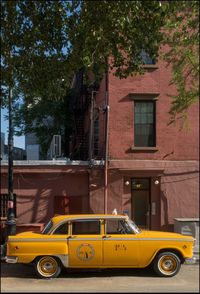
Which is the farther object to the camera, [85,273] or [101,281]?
[85,273]

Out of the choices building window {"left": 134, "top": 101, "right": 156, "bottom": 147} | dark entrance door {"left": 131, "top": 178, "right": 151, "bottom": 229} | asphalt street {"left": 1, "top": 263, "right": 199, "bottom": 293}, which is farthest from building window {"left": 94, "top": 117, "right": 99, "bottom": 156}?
asphalt street {"left": 1, "top": 263, "right": 199, "bottom": 293}

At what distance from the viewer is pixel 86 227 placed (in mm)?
12547

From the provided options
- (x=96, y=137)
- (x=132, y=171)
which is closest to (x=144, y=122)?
(x=132, y=171)

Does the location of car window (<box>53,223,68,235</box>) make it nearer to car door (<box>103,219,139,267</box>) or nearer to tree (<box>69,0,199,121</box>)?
car door (<box>103,219,139,267</box>)

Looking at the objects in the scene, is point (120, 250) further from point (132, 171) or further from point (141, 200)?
point (141, 200)

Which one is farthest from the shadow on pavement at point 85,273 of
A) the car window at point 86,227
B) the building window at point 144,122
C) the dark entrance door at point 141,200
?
the building window at point 144,122

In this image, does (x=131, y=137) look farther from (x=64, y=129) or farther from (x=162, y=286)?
(x=64, y=129)

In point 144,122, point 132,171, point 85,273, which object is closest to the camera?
point 85,273

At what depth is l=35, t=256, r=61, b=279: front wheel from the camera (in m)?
12.1

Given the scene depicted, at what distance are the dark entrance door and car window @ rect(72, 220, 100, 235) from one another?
7.50m

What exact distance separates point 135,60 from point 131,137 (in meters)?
9.56

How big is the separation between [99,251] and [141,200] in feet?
26.6

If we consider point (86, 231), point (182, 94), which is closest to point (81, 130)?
point (182, 94)

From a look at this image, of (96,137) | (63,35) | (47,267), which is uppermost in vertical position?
(63,35)
